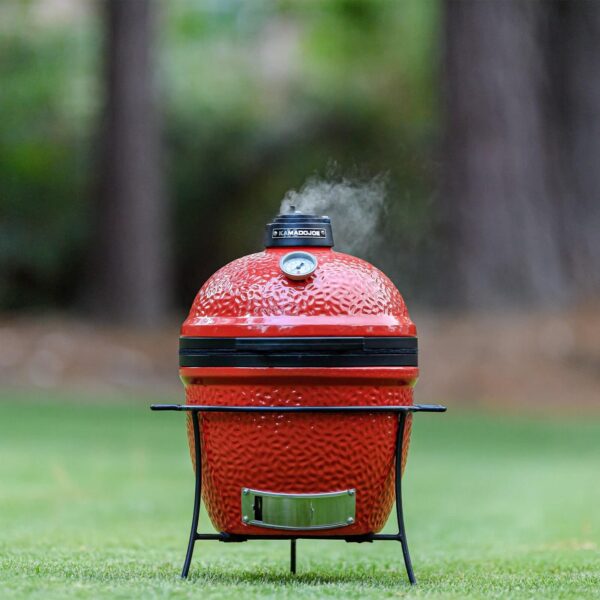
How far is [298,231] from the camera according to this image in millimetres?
4926

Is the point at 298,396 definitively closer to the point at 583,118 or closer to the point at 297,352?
the point at 297,352

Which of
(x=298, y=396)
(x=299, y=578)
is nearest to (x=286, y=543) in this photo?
(x=299, y=578)

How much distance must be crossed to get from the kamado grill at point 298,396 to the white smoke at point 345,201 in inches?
29.1

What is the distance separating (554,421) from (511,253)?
311 cm

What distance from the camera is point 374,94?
25.1 meters

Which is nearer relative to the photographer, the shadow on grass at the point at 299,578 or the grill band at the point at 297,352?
the grill band at the point at 297,352

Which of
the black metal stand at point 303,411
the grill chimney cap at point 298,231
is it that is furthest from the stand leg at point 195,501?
the grill chimney cap at point 298,231

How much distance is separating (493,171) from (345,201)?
10.7 meters

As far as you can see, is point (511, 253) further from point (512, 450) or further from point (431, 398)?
point (512, 450)

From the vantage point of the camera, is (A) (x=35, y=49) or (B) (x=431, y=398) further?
(A) (x=35, y=49)

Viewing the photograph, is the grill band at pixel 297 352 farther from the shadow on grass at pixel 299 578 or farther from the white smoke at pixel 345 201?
the white smoke at pixel 345 201

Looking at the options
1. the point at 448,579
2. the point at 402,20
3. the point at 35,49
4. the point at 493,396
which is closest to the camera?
the point at 448,579

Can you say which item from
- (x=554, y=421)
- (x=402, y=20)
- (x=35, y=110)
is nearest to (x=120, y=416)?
(x=554, y=421)

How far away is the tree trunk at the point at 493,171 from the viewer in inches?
637
